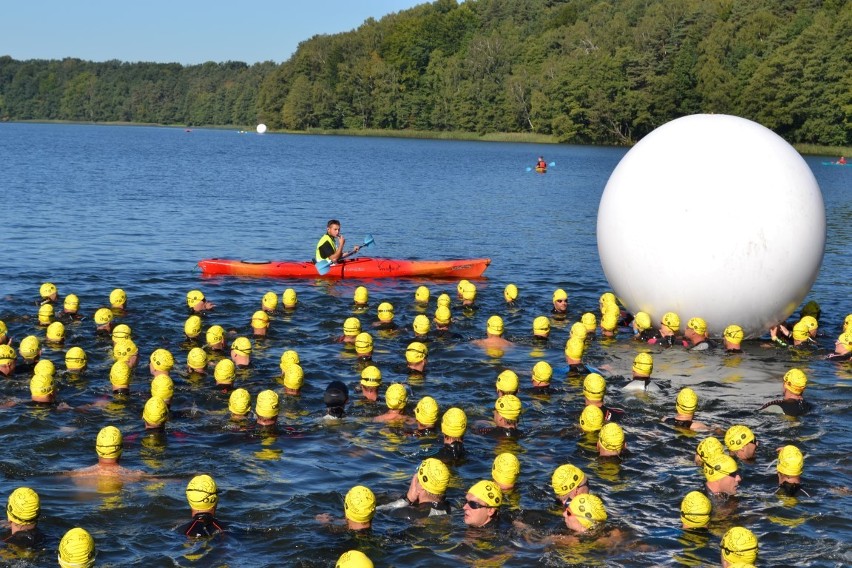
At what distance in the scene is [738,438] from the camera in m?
13.9

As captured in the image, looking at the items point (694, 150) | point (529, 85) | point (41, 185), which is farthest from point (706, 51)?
point (694, 150)

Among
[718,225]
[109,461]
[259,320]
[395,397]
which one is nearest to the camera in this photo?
[109,461]

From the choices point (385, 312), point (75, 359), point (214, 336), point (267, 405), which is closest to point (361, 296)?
point (385, 312)

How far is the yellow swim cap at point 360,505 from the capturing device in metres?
11.2

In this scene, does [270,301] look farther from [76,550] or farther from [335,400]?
[76,550]

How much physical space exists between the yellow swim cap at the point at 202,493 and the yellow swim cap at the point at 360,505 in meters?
1.65

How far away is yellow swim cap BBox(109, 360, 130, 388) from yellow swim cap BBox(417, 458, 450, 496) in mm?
6705

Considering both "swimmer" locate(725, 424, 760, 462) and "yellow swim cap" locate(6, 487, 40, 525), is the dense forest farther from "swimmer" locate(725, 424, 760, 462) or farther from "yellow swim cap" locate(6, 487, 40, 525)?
"yellow swim cap" locate(6, 487, 40, 525)

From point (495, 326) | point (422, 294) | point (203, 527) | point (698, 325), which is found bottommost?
point (203, 527)

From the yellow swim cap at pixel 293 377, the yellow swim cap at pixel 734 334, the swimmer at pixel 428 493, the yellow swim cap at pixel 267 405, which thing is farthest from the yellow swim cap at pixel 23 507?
the yellow swim cap at pixel 734 334

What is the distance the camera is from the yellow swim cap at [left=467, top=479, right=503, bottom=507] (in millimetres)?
11609

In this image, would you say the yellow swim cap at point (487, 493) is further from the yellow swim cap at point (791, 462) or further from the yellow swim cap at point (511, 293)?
the yellow swim cap at point (511, 293)

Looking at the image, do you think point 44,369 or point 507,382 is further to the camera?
point 44,369

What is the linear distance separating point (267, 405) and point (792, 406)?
8896 millimetres
